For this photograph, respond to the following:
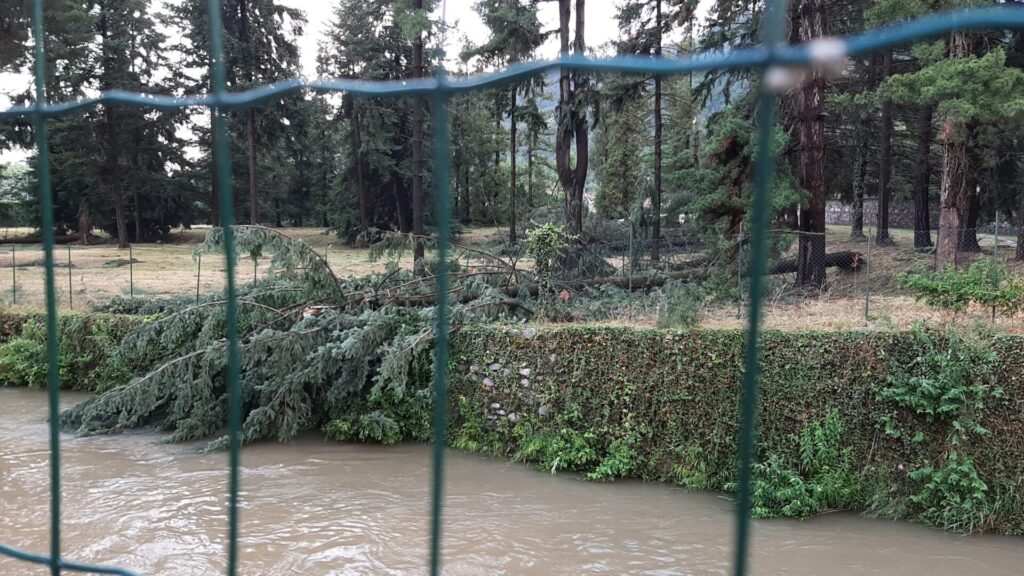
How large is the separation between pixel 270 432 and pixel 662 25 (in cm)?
1335

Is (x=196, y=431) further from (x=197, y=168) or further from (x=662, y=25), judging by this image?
(x=197, y=168)

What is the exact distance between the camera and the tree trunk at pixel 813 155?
39.4 ft

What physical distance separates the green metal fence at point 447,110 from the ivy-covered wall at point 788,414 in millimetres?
6286

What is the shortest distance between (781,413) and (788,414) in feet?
0.22

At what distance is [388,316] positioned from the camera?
348 inches

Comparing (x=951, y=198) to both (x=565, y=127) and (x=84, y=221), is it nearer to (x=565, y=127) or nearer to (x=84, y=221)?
(x=565, y=127)

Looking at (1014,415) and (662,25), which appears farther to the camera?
(662,25)

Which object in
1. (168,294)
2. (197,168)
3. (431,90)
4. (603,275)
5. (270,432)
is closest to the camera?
(431,90)

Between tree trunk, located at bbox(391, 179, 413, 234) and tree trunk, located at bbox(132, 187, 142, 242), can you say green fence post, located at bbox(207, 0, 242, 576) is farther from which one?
tree trunk, located at bbox(132, 187, 142, 242)

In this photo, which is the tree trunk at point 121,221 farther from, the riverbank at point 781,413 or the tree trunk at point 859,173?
the tree trunk at point 859,173

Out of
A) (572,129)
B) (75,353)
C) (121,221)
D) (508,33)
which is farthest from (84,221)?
(572,129)

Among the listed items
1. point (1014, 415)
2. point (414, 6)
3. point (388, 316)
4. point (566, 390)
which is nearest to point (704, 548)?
point (566, 390)

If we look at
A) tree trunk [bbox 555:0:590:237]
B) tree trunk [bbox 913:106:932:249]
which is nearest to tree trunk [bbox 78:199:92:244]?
tree trunk [bbox 555:0:590:237]

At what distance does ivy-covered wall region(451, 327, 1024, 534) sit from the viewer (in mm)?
6363
